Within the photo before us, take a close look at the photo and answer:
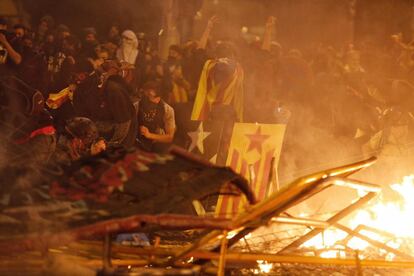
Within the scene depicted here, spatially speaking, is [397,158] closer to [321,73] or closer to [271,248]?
[321,73]

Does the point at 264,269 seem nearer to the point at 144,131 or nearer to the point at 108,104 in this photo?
the point at 144,131

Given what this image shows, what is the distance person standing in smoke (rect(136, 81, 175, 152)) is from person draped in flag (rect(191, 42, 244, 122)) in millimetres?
551

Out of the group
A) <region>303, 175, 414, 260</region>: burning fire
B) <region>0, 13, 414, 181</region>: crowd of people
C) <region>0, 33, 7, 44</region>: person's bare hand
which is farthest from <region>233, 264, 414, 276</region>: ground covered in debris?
<region>0, 33, 7, 44</region>: person's bare hand

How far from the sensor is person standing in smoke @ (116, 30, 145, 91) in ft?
26.6

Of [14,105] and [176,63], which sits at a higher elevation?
[176,63]

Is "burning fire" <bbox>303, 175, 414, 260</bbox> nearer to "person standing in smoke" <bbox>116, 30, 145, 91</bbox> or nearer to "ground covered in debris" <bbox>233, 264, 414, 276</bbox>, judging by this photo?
"ground covered in debris" <bbox>233, 264, 414, 276</bbox>

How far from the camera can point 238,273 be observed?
4.47 m

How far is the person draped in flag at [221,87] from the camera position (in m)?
8.80

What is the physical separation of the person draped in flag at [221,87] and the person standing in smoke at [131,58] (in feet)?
3.98

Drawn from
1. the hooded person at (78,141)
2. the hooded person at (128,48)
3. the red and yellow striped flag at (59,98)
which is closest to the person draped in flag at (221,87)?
the hooded person at (128,48)

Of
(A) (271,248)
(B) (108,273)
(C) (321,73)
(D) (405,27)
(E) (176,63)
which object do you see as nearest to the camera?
(B) (108,273)

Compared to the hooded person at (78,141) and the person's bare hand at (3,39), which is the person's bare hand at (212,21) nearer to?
the hooded person at (78,141)

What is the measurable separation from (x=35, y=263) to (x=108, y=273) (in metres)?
0.71

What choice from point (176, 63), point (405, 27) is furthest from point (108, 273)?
point (405, 27)
